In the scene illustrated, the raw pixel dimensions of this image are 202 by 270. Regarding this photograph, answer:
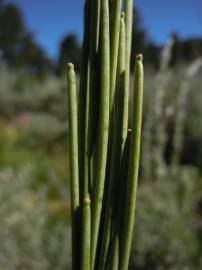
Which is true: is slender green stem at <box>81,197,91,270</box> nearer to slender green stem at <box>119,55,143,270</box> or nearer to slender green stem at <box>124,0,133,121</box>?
slender green stem at <box>119,55,143,270</box>

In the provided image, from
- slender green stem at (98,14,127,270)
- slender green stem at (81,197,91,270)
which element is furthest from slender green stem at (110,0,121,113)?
slender green stem at (81,197,91,270)

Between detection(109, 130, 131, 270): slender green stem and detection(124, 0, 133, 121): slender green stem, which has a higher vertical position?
detection(124, 0, 133, 121): slender green stem

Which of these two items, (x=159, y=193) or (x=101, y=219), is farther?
(x=159, y=193)

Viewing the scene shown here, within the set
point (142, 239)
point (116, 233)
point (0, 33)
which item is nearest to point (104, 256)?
point (116, 233)

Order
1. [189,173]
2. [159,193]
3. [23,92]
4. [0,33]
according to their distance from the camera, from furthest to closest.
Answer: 1. [0,33]
2. [23,92]
3. [189,173]
4. [159,193]

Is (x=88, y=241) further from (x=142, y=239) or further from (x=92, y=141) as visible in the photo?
(x=142, y=239)

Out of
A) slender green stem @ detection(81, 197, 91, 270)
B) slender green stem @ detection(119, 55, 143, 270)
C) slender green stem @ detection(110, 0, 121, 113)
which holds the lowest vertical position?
slender green stem @ detection(81, 197, 91, 270)
